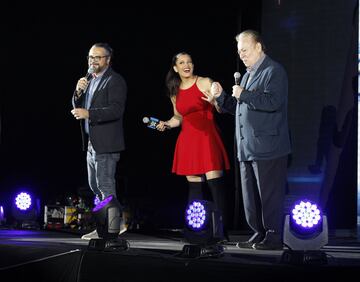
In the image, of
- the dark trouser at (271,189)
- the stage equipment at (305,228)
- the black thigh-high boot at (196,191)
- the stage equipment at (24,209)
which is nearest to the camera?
the stage equipment at (305,228)

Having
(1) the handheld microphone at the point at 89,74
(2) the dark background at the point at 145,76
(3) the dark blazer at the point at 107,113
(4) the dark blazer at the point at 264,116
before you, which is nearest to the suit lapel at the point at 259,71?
(4) the dark blazer at the point at 264,116

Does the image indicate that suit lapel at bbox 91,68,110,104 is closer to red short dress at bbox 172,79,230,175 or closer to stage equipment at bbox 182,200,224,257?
red short dress at bbox 172,79,230,175

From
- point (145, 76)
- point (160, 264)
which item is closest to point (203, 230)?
point (160, 264)

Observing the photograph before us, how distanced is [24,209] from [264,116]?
2.42 meters

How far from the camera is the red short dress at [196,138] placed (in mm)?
4238

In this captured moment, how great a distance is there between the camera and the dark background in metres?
4.96

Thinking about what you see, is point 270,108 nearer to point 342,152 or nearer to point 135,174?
point 342,152

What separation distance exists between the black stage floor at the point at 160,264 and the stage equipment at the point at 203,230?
0.14ft

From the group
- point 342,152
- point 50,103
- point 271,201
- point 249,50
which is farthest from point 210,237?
point 50,103

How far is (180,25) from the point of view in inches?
213

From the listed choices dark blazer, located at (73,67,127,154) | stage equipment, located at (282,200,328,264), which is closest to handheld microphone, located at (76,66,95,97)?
dark blazer, located at (73,67,127,154)

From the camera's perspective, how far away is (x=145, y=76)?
5.52 meters

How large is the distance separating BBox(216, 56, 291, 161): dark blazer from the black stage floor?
54 centimetres

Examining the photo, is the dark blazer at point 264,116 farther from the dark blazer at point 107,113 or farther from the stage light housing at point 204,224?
the dark blazer at point 107,113
